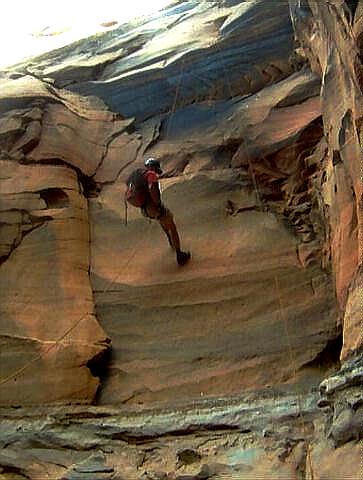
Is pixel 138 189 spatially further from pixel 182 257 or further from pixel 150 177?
pixel 182 257

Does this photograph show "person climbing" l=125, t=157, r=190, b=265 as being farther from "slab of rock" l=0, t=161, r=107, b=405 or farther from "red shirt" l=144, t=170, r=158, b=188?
"slab of rock" l=0, t=161, r=107, b=405

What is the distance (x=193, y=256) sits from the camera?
31.2ft

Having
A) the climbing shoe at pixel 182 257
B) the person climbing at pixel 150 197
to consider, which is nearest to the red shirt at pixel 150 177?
the person climbing at pixel 150 197

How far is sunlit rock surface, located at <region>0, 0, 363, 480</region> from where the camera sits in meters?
6.78

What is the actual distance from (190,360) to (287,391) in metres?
1.32

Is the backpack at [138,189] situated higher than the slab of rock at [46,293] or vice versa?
the backpack at [138,189]

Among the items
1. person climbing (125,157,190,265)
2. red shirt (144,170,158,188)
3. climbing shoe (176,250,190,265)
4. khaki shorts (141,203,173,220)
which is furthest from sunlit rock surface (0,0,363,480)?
red shirt (144,170,158,188)

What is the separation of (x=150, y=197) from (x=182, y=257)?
3.14 ft

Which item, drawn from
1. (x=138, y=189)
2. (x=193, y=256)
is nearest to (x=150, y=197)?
(x=138, y=189)

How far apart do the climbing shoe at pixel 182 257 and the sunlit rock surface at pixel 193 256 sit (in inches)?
6.3

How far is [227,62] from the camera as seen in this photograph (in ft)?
38.7

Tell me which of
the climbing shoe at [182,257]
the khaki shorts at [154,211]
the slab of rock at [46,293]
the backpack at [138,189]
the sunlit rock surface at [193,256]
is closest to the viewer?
the sunlit rock surface at [193,256]

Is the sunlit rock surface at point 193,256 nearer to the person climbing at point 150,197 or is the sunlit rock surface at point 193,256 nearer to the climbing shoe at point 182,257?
the climbing shoe at point 182,257

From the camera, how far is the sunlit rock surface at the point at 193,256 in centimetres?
678
